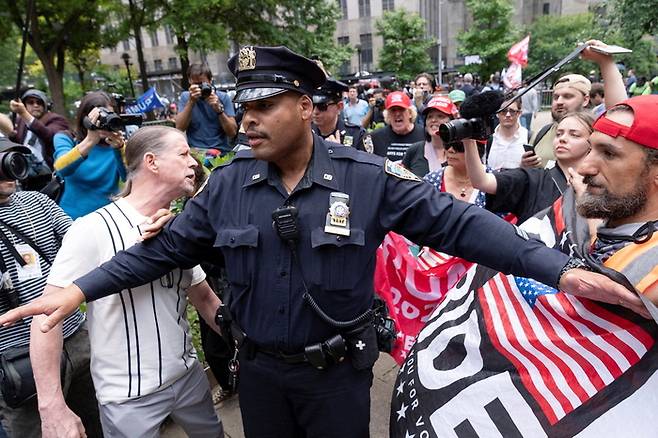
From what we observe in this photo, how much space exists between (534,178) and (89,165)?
3477mm

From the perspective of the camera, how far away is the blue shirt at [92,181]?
3900mm

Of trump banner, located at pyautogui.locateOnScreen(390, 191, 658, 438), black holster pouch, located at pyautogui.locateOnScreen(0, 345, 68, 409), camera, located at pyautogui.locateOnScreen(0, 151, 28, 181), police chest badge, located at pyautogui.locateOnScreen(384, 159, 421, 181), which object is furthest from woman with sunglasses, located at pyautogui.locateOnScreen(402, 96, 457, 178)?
black holster pouch, located at pyautogui.locateOnScreen(0, 345, 68, 409)

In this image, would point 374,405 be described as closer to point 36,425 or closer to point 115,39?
point 36,425

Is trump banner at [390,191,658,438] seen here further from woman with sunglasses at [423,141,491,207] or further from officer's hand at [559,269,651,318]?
woman with sunglasses at [423,141,491,207]

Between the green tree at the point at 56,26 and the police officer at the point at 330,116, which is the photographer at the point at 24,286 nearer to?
the police officer at the point at 330,116

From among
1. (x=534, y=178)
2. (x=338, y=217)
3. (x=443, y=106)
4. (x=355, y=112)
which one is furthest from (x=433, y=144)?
(x=355, y=112)

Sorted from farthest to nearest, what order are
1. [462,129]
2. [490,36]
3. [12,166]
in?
[490,36] → [462,129] → [12,166]

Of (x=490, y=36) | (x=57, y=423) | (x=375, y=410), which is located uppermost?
(x=490, y=36)

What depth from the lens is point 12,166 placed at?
6.54 feet

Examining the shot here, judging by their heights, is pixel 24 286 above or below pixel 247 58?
below

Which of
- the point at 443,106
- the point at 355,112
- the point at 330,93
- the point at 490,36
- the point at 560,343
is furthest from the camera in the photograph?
the point at 490,36

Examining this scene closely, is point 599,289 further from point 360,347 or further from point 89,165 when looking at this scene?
point 89,165

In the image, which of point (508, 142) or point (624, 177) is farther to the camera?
point (508, 142)

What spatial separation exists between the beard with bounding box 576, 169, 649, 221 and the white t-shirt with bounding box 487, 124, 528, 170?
314 centimetres
